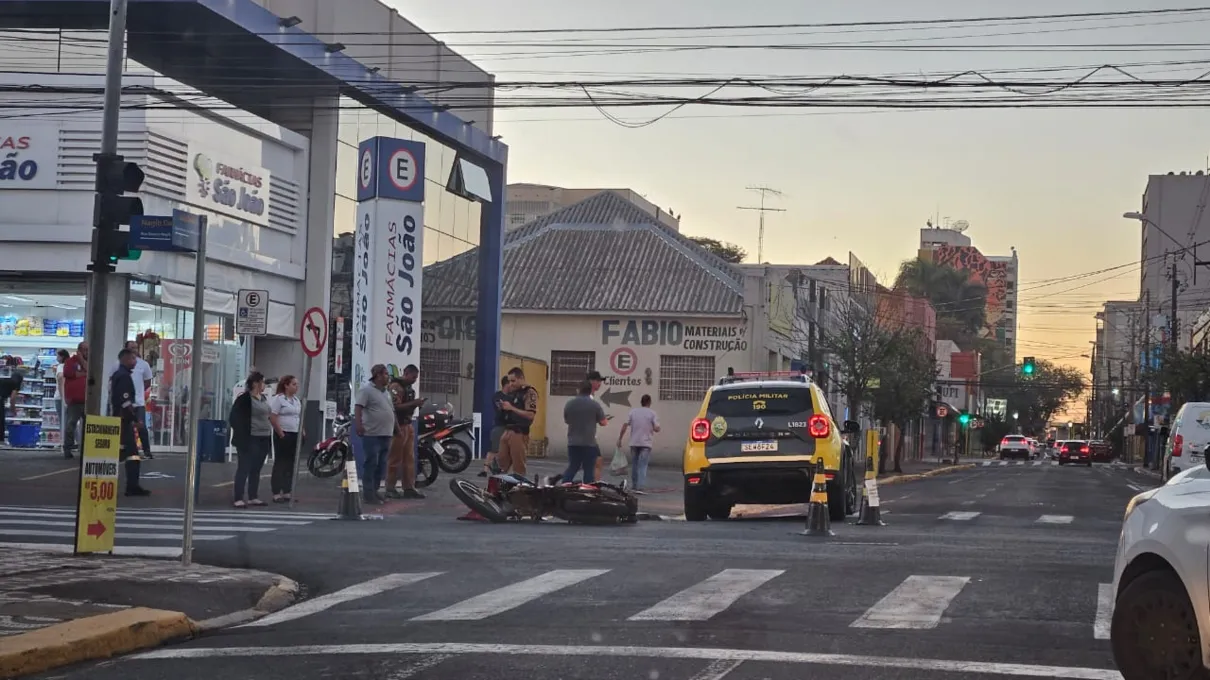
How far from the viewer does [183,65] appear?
101 feet

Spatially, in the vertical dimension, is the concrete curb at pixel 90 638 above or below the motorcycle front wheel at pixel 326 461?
below

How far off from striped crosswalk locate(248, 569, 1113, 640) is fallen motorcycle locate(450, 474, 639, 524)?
5.71m

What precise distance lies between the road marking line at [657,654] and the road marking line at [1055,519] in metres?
13.0

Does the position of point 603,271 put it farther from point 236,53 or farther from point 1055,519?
point 1055,519

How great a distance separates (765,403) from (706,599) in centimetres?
907

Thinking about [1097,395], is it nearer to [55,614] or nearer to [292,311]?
[292,311]

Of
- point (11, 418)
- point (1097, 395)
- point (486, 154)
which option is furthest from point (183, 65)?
point (1097, 395)

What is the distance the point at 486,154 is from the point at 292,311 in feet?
27.4

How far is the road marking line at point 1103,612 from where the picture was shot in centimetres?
913

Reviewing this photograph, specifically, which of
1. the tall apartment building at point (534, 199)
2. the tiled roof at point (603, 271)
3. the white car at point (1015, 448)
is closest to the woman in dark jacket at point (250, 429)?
the tiled roof at point (603, 271)

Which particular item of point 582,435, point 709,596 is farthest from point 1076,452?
point 709,596

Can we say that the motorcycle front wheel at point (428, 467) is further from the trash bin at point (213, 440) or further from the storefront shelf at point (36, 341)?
the storefront shelf at point (36, 341)

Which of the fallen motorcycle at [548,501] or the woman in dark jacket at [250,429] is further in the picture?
the woman in dark jacket at [250,429]

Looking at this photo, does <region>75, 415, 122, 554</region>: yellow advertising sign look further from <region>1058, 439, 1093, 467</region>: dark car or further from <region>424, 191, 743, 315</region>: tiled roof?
<region>1058, 439, 1093, 467</region>: dark car
